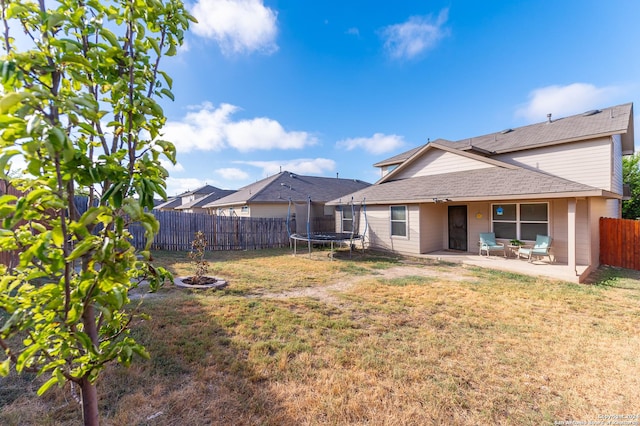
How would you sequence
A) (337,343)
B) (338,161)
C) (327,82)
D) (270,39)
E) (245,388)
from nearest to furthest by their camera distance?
(245,388)
(337,343)
(270,39)
(327,82)
(338,161)

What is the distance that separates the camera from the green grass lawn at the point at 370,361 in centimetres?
259

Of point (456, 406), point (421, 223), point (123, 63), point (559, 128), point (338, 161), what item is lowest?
point (456, 406)

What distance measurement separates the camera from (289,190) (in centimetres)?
2009

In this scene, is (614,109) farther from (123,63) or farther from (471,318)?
(123,63)

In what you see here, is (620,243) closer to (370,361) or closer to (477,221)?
(477,221)

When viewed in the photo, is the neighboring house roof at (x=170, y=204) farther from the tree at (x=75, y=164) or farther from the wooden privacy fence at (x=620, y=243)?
the wooden privacy fence at (x=620, y=243)

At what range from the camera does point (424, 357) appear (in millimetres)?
3596

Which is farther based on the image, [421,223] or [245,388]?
[421,223]

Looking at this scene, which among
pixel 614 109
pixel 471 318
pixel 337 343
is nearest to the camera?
pixel 337 343

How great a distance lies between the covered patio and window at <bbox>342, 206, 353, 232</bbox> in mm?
5004

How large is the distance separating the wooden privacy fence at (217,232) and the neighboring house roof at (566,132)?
10.9 metres

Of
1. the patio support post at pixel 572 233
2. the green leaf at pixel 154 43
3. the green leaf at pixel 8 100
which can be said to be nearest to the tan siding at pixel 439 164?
the patio support post at pixel 572 233

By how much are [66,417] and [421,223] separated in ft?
37.2

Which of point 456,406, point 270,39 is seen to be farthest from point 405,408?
point 270,39
